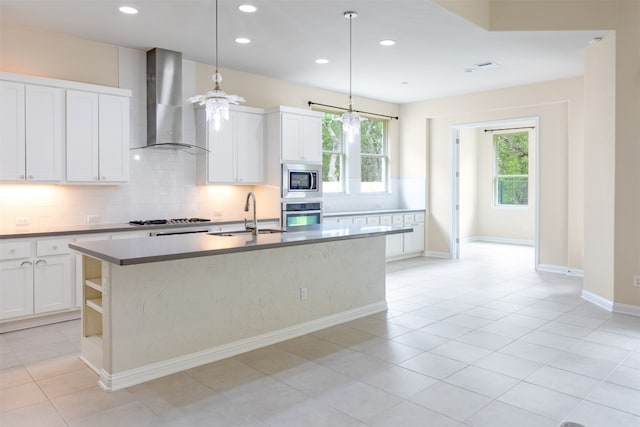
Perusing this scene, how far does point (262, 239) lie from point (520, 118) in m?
5.63

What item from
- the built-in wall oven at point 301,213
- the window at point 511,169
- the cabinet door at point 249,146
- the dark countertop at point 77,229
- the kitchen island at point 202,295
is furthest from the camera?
the window at point 511,169

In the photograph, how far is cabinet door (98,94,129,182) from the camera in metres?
4.88

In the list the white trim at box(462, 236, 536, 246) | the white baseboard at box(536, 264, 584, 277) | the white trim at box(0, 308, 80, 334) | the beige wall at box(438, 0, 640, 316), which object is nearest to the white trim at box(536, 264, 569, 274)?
the white baseboard at box(536, 264, 584, 277)

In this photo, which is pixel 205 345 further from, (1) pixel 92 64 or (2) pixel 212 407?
(1) pixel 92 64

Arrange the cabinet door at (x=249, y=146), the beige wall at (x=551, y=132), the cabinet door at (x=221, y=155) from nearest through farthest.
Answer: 1. the cabinet door at (x=221, y=155)
2. the cabinet door at (x=249, y=146)
3. the beige wall at (x=551, y=132)

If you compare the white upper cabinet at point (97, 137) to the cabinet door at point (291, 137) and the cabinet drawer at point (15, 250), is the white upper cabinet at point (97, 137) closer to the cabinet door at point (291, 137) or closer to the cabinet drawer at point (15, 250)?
the cabinet drawer at point (15, 250)

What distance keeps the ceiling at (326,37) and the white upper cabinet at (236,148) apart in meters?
0.70

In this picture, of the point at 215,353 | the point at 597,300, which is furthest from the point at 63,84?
the point at 597,300

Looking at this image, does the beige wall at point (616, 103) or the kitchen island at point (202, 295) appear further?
the beige wall at point (616, 103)

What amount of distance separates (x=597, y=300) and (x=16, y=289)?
5.93m

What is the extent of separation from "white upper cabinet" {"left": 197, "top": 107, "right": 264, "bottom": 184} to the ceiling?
2.29ft

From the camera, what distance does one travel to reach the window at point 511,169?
10.8 meters

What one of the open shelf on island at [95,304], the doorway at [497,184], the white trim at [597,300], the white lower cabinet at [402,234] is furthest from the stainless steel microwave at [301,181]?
the doorway at [497,184]

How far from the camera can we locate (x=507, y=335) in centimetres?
408
